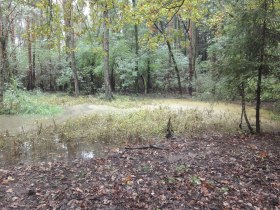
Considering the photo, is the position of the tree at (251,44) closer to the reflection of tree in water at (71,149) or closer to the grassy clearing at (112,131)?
the grassy clearing at (112,131)

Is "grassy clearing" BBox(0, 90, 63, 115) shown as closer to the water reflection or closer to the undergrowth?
the undergrowth

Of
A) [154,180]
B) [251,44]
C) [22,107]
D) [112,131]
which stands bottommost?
[154,180]

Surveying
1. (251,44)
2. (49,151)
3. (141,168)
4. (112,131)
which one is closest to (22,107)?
(112,131)

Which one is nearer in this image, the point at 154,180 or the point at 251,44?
the point at 154,180

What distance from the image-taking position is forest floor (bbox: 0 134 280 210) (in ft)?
15.9

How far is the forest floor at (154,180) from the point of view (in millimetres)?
4832

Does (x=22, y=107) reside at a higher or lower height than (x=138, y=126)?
higher

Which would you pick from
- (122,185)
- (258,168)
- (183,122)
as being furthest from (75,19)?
(183,122)

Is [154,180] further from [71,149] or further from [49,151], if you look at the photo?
[49,151]

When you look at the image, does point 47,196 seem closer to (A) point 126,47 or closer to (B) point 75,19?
(B) point 75,19

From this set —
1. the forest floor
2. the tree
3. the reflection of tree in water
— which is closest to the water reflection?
the reflection of tree in water

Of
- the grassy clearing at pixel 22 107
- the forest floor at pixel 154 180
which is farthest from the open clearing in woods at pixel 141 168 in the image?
the grassy clearing at pixel 22 107

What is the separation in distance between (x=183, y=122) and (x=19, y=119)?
7.30m

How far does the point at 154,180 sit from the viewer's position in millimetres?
5688
